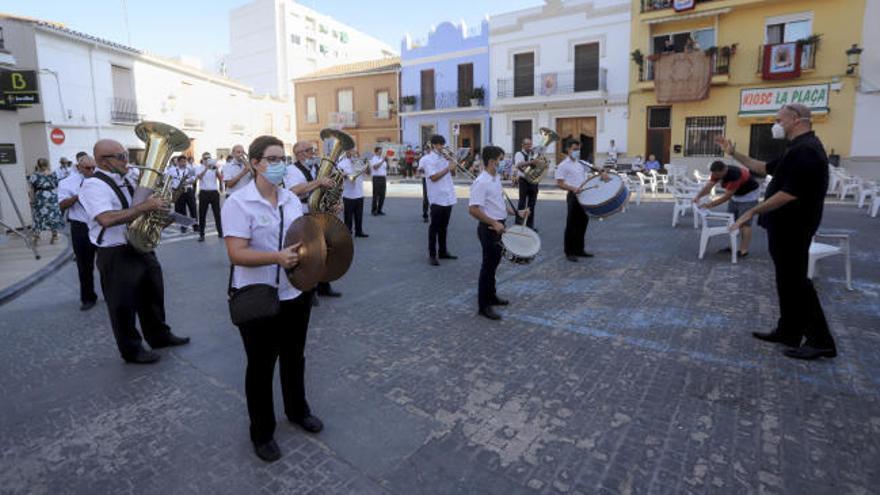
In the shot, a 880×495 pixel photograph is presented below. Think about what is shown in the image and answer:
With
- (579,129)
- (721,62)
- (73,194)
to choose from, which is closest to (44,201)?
(73,194)

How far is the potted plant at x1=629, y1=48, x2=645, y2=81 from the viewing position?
22.2 metres

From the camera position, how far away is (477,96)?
91.0 ft

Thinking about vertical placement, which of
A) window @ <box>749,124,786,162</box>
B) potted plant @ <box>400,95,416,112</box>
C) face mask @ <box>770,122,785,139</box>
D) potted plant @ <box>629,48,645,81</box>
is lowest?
face mask @ <box>770,122,785,139</box>

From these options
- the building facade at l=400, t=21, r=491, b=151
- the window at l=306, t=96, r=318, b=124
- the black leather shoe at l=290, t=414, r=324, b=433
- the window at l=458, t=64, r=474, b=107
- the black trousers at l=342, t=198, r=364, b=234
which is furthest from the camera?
the window at l=306, t=96, r=318, b=124

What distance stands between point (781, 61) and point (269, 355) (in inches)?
875

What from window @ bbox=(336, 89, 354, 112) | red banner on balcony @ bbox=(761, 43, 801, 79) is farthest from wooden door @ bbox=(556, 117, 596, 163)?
window @ bbox=(336, 89, 354, 112)

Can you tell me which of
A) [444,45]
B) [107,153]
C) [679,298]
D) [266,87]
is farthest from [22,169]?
[266,87]

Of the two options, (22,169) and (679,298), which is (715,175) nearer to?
(679,298)

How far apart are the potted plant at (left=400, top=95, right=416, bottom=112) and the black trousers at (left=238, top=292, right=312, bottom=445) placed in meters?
29.3

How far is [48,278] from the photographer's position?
25.7 feet

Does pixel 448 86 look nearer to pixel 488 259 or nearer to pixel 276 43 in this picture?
pixel 276 43

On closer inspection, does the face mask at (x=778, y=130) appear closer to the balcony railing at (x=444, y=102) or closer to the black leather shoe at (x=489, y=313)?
the black leather shoe at (x=489, y=313)

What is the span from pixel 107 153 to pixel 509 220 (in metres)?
8.59

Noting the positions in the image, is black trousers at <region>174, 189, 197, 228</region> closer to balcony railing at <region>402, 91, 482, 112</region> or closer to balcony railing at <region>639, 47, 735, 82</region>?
balcony railing at <region>639, 47, 735, 82</region>
